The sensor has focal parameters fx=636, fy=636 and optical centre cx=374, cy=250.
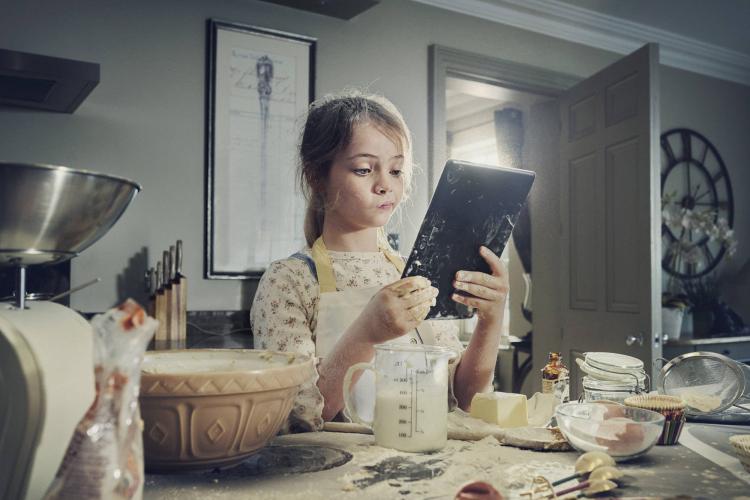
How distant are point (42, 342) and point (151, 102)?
212cm

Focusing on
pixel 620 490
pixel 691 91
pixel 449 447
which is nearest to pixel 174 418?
pixel 449 447

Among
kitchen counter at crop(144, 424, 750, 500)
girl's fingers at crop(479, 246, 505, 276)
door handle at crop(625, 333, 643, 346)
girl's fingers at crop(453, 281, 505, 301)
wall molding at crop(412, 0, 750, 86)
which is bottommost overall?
door handle at crop(625, 333, 643, 346)

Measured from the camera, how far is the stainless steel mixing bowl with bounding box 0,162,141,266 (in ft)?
1.96

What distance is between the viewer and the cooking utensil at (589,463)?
0.74 metres

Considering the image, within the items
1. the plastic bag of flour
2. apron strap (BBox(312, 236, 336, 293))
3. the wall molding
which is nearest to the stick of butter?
apron strap (BBox(312, 236, 336, 293))

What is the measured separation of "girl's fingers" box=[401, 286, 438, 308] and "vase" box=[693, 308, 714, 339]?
3.35m

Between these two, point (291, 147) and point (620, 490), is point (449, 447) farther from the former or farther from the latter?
point (291, 147)

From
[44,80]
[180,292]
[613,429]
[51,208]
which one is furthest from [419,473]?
[44,80]

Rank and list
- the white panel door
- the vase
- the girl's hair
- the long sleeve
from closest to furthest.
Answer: the long sleeve < the girl's hair < the white panel door < the vase

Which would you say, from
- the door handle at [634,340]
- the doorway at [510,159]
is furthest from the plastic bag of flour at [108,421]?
the doorway at [510,159]

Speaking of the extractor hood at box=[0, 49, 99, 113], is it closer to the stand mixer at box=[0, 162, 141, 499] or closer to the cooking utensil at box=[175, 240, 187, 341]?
the cooking utensil at box=[175, 240, 187, 341]

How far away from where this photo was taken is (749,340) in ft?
12.2

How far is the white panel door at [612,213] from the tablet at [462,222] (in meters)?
1.95

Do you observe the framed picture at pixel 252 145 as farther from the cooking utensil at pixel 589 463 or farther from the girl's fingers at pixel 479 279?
the cooking utensil at pixel 589 463
